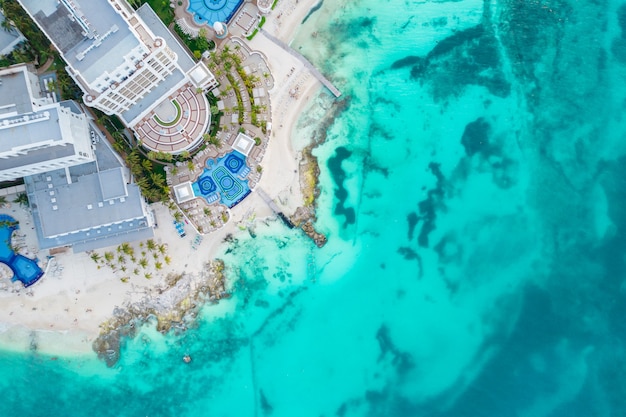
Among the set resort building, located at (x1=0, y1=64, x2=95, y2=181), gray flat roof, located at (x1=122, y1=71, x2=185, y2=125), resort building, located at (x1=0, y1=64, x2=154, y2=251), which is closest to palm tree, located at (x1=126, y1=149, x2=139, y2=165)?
resort building, located at (x1=0, y1=64, x2=154, y2=251)

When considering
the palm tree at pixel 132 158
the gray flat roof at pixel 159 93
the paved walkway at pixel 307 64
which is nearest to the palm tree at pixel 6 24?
the gray flat roof at pixel 159 93

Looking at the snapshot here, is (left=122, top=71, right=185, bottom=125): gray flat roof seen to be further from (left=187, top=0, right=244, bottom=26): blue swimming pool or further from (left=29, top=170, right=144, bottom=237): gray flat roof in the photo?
(left=29, top=170, right=144, bottom=237): gray flat roof

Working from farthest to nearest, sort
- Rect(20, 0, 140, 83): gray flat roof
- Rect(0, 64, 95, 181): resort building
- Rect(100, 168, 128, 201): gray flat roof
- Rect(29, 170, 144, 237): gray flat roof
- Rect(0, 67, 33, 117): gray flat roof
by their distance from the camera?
Rect(29, 170, 144, 237): gray flat roof, Rect(100, 168, 128, 201): gray flat roof, Rect(0, 67, 33, 117): gray flat roof, Rect(0, 64, 95, 181): resort building, Rect(20, 0, 140, 83): gray flat roof

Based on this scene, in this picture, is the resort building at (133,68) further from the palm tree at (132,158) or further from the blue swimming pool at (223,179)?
the blue swimming pool at (223,179)

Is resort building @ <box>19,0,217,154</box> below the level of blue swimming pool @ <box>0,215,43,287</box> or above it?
above

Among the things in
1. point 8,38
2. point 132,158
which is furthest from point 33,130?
point 8,38

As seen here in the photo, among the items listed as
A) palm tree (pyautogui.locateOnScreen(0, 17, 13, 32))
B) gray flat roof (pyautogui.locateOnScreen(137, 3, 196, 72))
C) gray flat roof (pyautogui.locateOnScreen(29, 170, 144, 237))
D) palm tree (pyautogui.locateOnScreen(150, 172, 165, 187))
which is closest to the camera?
gray flat roof (pyautogui.locateOnScreen(29, 170, 144, 237))

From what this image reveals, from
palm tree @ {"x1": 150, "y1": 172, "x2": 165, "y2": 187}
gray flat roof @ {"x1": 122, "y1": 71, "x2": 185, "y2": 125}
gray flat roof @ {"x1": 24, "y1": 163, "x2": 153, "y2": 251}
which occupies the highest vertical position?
gray flat roof @ {"x1": 122, "y1": 71, "x2": 185, "y2": 125}

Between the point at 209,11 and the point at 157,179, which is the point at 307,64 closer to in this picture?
the point at 209,11
